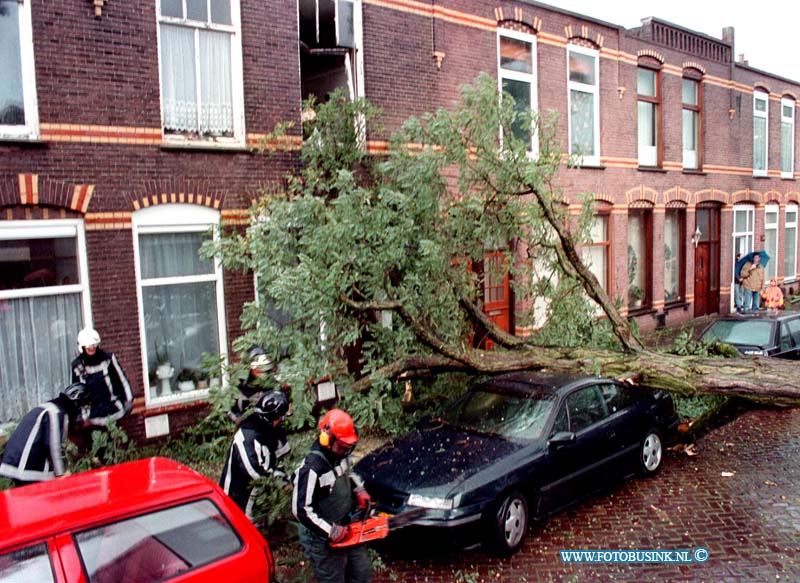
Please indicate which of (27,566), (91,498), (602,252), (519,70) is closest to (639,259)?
(602,252)

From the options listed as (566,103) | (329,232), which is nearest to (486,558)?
(329,232)

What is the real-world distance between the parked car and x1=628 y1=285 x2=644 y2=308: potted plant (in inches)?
577

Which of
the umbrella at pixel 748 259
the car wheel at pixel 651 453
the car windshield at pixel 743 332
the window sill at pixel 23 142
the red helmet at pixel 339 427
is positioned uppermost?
the window sill at pixel 23 142

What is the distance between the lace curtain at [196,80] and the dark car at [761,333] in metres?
8.75

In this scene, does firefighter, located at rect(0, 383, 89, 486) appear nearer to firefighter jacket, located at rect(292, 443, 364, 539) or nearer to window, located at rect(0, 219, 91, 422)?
firefighter jacket, located at rect(292, 443, 364, 539)

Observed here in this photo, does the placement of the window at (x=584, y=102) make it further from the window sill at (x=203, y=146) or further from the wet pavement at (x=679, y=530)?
the wet pavement at (x=679, y=530)

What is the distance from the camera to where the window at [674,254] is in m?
18.4

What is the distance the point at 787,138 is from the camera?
23312 mm

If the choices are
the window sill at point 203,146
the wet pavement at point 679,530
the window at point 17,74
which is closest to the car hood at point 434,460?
the wet pavement at point 679,530

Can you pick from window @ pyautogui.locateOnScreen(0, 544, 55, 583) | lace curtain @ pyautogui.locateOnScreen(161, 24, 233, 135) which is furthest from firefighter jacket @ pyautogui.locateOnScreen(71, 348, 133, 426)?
window @ pyautogui.locateOnScreen(0, 544, 55, 583)

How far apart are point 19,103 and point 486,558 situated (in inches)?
302

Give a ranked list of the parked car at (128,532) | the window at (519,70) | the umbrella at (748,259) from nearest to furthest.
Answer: the parked car at (128,532) < the window at (519,70) < the umbrella at (748,259)

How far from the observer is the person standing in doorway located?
61.9 ft

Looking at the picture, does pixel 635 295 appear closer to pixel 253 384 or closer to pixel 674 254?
pixel 674 254
